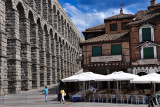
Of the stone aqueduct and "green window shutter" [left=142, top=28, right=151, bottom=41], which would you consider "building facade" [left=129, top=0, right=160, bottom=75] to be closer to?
"green window shutter" [left=142, top=28, right=151, bottom=41]

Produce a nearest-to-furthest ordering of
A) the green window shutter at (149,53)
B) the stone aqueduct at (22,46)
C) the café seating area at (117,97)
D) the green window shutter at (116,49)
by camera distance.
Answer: the café seating area at (117,97) → the stone aqueduct at (22,46) → the green window shutter at (149,53) → the green window shutter at (116,49)

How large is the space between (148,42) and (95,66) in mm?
6605

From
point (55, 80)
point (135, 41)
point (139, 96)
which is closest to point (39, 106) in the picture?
point (139, 96)

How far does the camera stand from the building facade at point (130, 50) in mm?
25594

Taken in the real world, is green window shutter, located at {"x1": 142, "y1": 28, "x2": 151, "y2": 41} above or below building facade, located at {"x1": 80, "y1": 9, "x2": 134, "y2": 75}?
above

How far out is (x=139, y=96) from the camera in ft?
57.3

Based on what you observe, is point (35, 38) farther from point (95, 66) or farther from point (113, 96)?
point (113, 96)

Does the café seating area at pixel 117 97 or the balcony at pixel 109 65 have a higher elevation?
the balcony at pixel 109 65

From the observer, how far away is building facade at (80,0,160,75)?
25594mm

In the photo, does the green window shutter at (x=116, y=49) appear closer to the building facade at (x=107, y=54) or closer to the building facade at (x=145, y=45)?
the building facade at (x=107, y=54)

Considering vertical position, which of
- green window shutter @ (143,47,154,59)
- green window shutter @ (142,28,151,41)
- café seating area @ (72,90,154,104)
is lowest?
café seating area @ (72,90,154,104)

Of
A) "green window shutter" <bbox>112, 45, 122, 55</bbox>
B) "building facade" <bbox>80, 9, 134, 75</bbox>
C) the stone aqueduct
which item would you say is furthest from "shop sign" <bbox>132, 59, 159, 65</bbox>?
the stone aqueduct

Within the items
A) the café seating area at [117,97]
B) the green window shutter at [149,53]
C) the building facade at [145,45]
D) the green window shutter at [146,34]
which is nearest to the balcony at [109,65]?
the building facade at [145,45]

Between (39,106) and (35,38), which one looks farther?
(35,38)
